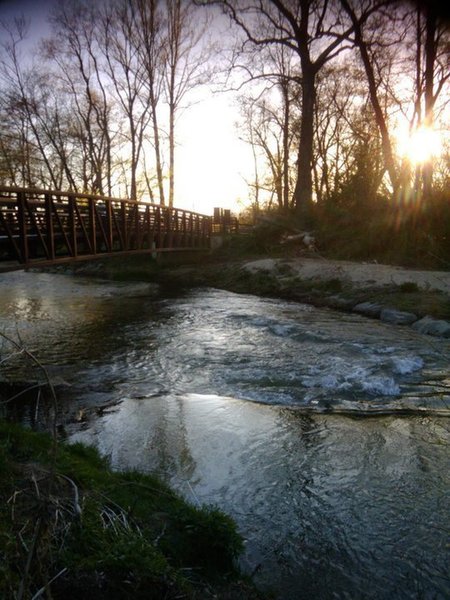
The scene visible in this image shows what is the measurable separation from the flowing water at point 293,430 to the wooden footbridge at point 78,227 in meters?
2.24

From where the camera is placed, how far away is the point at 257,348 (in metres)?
8.99

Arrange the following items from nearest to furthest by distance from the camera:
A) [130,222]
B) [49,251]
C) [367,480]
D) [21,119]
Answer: [367,480] < [49,251] < [130,222] < [21,119]

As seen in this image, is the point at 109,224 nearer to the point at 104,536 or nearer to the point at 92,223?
the point at 92,223

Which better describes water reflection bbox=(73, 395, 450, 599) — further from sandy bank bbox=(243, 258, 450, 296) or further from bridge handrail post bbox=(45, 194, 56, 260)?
sandy bank bbox=(243, 258, 450, 296)

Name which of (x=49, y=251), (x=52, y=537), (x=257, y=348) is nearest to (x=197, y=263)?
(x=49, y=251)

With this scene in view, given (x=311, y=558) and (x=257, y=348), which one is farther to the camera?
(x=257, y=348)

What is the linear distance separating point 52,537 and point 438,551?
256 centimetres

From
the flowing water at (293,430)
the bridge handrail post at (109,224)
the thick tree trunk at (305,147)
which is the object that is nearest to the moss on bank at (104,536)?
the flowing water at (293,430)

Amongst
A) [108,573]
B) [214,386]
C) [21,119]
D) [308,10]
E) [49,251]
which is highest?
[308,10]

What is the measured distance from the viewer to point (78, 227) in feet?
48.1

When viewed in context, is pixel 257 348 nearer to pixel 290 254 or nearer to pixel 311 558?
pixel 311 558

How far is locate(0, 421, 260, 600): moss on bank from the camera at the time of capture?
2.24m

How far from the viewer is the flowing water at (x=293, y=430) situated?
3172 mm

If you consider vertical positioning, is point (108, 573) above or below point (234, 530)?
above
